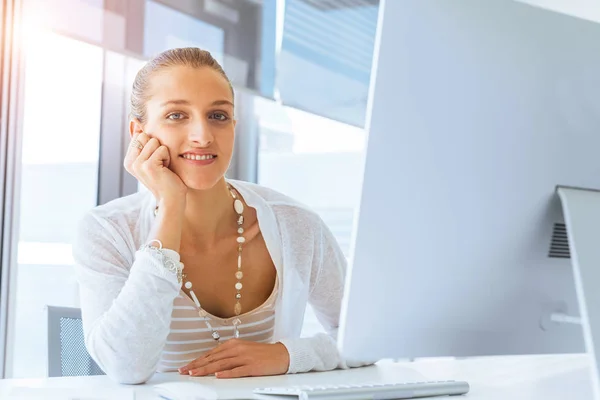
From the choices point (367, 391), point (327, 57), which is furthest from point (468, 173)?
point (327, 57)

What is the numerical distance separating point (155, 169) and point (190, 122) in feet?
0.48

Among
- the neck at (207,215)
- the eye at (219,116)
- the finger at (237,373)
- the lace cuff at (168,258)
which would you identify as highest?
the eye at (219,116)

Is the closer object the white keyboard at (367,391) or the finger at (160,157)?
the white keyboard at (367,391)

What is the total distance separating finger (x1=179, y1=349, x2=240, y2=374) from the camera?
142 centimetres

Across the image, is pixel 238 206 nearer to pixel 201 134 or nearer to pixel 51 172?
pixel 201 134

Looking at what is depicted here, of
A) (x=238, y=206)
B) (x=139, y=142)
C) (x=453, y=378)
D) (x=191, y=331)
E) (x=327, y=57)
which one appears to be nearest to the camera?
(x=453, y=378)

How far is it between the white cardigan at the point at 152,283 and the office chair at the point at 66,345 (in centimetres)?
18

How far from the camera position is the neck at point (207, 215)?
184cm

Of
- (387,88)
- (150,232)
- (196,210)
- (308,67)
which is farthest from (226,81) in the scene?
(308,67)

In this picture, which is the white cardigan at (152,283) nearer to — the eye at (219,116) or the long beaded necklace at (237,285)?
the long beaded necklace at (237,285)

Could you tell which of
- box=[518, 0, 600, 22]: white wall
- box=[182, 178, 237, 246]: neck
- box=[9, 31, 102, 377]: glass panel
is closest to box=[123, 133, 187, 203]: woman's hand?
box=[182, 178, 237, 246]: neck

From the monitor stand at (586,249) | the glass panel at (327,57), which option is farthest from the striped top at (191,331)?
the glass panel at (327,57)

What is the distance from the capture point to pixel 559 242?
1016mm

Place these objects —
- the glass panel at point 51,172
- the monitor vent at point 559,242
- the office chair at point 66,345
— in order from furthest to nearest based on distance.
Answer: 1. the glass panel at point 51,172
2. the office chair at point 66,345
3. the monitor vent at point 559,242
